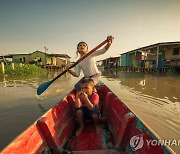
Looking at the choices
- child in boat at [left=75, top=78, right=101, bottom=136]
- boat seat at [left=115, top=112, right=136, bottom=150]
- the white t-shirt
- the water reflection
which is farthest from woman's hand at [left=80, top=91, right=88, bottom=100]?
the water reflection

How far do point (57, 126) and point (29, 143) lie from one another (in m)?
0.80

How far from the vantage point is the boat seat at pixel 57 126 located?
2.18 metres

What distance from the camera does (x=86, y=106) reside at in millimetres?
3109

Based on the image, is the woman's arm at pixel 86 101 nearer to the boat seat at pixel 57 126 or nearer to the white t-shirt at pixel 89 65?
the boat seat at pixel 57 126

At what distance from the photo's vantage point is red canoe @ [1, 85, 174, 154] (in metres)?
1.72

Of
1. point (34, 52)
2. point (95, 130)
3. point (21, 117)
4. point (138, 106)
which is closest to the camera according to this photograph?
point (95, 130)

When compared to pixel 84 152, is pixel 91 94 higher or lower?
higher

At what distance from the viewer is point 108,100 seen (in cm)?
383

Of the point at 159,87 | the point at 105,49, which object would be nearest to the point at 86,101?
the point at 105,49

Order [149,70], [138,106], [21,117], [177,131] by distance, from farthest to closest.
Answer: [149,70]
[138,106]
[21,117]
[177,131]

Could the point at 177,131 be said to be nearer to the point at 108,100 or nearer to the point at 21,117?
the point at 108,100

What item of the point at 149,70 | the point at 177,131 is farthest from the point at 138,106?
the point at 149,70

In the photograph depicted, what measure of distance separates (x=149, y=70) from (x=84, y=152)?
20.2 m

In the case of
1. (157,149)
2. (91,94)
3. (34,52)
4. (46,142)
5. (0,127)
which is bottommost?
(0,127)
